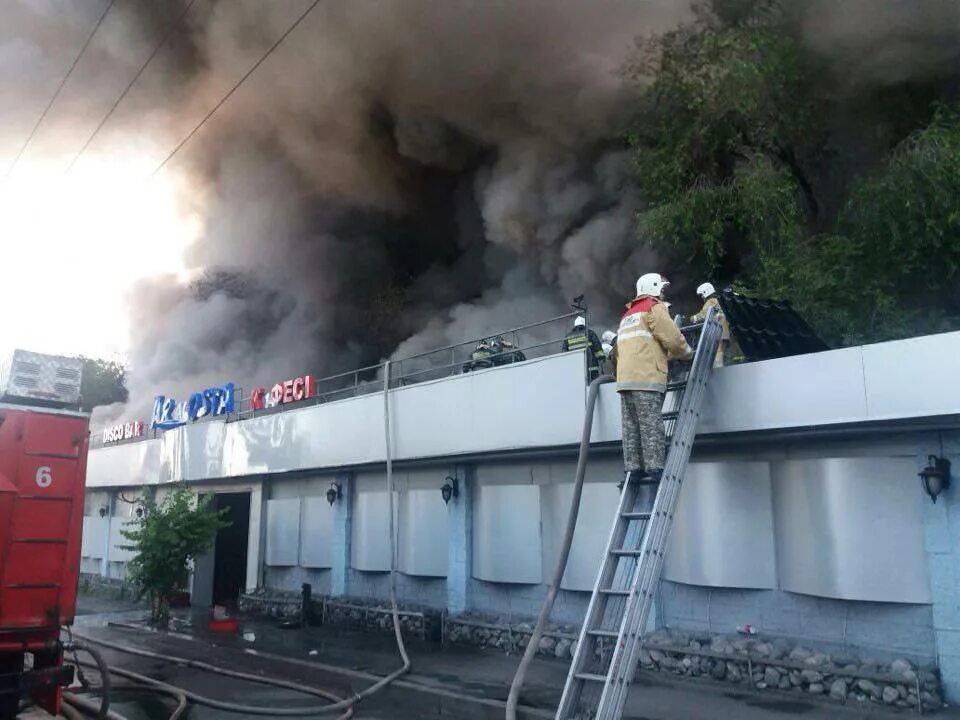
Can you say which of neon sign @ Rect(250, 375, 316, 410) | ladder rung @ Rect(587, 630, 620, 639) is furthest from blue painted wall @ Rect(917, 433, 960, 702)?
neon sign @ Rect(250, 375, 316, 410)

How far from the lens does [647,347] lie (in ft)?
20.9

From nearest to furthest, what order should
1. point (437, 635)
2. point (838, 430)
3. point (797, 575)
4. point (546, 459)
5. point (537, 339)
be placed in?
1. point (838, 430)
2. point (797, 575)
3. point (546, 459)
4. point (437, 635)
5. point (537, 339)

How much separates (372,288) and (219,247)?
5.57 m

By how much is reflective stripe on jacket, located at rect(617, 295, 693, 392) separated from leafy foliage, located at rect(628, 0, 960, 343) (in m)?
5.70

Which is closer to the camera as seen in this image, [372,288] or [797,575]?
[797,575]

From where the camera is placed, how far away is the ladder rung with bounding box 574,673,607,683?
16.1 feet

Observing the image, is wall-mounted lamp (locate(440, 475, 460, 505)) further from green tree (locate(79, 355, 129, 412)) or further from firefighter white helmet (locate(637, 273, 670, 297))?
green tree (locate(79, 355, 129, 412))

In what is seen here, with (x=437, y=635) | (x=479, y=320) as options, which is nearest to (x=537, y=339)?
(x=479, y=320)

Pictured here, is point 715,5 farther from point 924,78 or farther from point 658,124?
point 924,78

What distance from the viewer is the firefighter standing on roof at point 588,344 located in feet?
30.0

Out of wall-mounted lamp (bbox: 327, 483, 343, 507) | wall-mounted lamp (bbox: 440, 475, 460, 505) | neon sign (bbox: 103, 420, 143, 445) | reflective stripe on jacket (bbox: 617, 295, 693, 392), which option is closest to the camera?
reflective stripe on jacket (bbox: 617, 295, 693, 392)

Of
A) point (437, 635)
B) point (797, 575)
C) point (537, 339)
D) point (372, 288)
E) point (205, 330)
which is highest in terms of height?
point (372, 288)

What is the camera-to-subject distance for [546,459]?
10820mm

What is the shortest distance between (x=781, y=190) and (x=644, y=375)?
731cm
